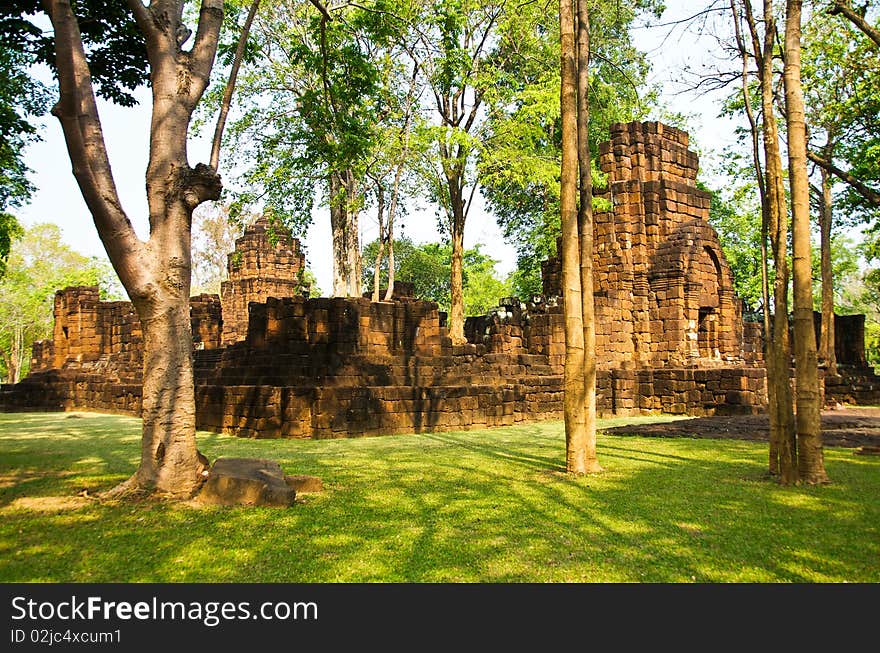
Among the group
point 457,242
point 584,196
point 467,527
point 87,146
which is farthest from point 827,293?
point 87,146

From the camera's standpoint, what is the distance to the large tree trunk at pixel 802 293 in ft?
20.7

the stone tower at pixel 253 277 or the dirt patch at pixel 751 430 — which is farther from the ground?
the stone tower at pixel 253 277

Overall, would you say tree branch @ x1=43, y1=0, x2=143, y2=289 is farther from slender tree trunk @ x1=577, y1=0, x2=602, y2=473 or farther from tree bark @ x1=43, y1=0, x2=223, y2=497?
slender tree trunk @ x1=577, y1=0, x2=602, y2=473

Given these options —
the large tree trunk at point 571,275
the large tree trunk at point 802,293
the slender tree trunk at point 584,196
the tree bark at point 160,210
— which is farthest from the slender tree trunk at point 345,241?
the large tree trunk at point 802,293

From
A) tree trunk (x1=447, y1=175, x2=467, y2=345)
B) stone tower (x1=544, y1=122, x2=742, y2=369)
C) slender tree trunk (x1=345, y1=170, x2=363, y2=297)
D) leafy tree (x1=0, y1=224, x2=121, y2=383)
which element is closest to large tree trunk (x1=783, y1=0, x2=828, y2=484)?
stone tower (x1=544, y1=122, x2=742, y2=369)

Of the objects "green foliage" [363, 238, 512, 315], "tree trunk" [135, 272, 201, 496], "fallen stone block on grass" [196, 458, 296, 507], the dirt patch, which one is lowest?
the dirt patch

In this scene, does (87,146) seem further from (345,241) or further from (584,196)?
(345,241)

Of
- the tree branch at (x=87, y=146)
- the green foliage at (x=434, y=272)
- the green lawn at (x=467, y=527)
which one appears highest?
the green foliage at (x=434, y=272)

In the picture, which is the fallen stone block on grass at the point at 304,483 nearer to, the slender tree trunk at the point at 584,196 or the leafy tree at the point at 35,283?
the slender tree trunk at the point at 584,196

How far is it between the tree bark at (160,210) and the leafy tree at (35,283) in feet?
131

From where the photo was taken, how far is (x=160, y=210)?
6035mm

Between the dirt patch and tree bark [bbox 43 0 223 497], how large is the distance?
845 cm

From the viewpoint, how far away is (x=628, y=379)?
59.0ft

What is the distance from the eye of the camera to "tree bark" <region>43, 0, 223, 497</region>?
5.45 m
